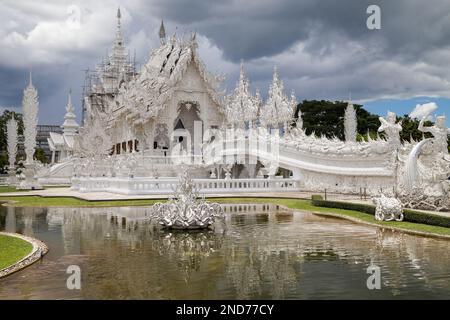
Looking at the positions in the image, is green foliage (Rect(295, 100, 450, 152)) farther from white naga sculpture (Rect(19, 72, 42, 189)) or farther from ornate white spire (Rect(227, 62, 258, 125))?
white naga sculpture (Rect(19, 72, 42, 189))

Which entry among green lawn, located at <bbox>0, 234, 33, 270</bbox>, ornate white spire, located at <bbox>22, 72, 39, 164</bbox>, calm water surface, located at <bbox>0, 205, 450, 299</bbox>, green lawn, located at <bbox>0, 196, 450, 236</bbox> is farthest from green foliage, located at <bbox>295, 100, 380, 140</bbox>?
green lawn, located at <bbox>0, 234, 33, 270</bbox>

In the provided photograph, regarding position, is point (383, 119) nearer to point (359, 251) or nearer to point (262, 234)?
point (262, 234)

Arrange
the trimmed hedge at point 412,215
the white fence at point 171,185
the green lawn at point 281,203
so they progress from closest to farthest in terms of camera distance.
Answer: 1. the trimmed hedge at point 412,215
2. the green lawn at point 281,203
3. the white fence at point 171,185

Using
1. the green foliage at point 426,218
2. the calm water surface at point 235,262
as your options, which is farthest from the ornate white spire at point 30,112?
the green foliage at point 426,218

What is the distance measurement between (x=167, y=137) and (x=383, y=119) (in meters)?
25.4

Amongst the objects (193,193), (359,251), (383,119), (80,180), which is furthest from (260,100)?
(359,251)

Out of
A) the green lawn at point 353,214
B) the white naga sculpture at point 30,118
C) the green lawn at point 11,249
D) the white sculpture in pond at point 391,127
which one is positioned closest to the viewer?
the green lawn at point 11,249

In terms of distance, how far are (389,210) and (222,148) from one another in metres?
19.3

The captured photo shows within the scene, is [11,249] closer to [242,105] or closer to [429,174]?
[429,174]

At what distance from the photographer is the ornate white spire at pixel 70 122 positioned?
2315 inches

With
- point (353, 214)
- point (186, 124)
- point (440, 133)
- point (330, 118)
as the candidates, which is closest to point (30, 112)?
point (186, 124)

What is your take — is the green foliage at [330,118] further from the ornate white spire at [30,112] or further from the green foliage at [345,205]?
the green foliage at [345,205]

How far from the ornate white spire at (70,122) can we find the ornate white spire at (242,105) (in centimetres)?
2997
